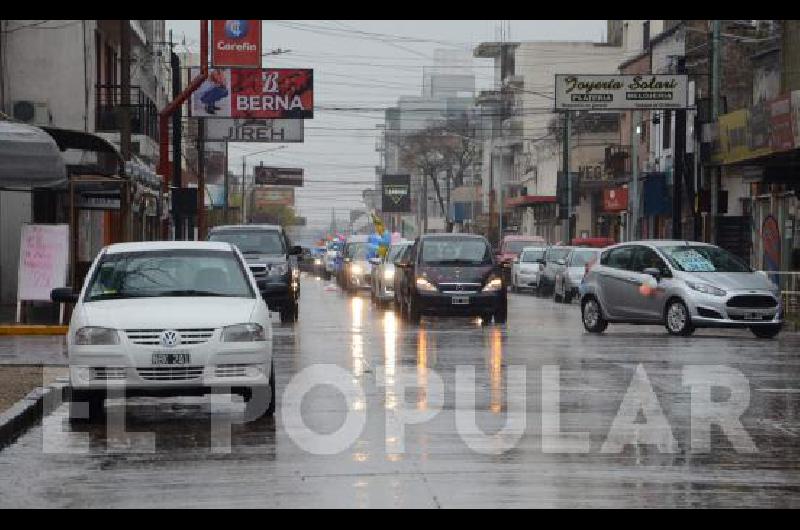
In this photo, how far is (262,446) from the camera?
1391cm

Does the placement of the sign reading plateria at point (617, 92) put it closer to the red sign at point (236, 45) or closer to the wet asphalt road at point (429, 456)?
the red sign at point (236, 45)

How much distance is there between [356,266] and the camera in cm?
5578

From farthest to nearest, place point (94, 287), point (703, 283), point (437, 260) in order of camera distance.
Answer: point (437, 260)
point (703, 283)
point (94, 287)

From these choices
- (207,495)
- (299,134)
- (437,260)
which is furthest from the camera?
(299,134)

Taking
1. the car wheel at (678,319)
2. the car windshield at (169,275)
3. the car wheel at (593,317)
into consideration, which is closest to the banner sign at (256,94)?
the car wheel at (593,317)

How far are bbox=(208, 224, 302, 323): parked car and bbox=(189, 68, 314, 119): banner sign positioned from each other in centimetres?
3048

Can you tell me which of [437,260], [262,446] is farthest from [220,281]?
[437,260]

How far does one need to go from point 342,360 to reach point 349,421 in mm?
7929

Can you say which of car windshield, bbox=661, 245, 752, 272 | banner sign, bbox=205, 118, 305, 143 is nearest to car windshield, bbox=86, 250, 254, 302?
car windshield, bbox=661, 245, 752, 272

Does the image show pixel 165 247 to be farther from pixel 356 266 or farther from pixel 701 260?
pixel 356 266

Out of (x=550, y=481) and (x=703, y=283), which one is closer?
(x=550, y=481)

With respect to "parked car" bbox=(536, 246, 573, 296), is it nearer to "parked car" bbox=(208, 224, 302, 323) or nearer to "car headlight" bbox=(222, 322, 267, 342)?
"parked car" bbox=(208, 224, 302, 323)
